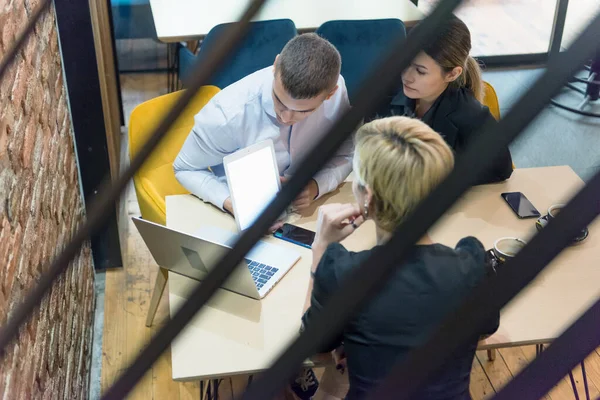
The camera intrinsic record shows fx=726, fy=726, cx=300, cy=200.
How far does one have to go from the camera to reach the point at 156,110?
8.72 ft

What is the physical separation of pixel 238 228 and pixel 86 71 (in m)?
0.97

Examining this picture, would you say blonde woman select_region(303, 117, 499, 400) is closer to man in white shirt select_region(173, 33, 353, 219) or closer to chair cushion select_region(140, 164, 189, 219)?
man in white shirt select_region(173, 33, 353, 219)

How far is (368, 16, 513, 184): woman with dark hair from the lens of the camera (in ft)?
8.11

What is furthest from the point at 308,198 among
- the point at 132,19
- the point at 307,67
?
the point at 132,19

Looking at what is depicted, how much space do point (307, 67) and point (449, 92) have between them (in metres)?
0.64

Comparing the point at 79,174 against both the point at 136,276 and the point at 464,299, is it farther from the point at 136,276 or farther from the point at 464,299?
the point at 464,299

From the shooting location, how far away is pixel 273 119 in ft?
8.16

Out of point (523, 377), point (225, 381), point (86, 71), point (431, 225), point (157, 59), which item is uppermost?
point (431, 225)

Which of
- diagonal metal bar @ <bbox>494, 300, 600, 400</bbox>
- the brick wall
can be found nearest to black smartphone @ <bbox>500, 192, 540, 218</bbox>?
the brick wall

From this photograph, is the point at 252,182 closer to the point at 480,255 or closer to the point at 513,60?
the point at 480,255

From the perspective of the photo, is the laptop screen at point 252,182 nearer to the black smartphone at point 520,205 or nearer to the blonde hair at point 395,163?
the blonde hair at point 395,163

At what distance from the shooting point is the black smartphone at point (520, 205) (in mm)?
2338

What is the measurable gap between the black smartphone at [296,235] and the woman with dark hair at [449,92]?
1.82 ft

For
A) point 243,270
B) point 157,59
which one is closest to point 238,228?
point 243,270
